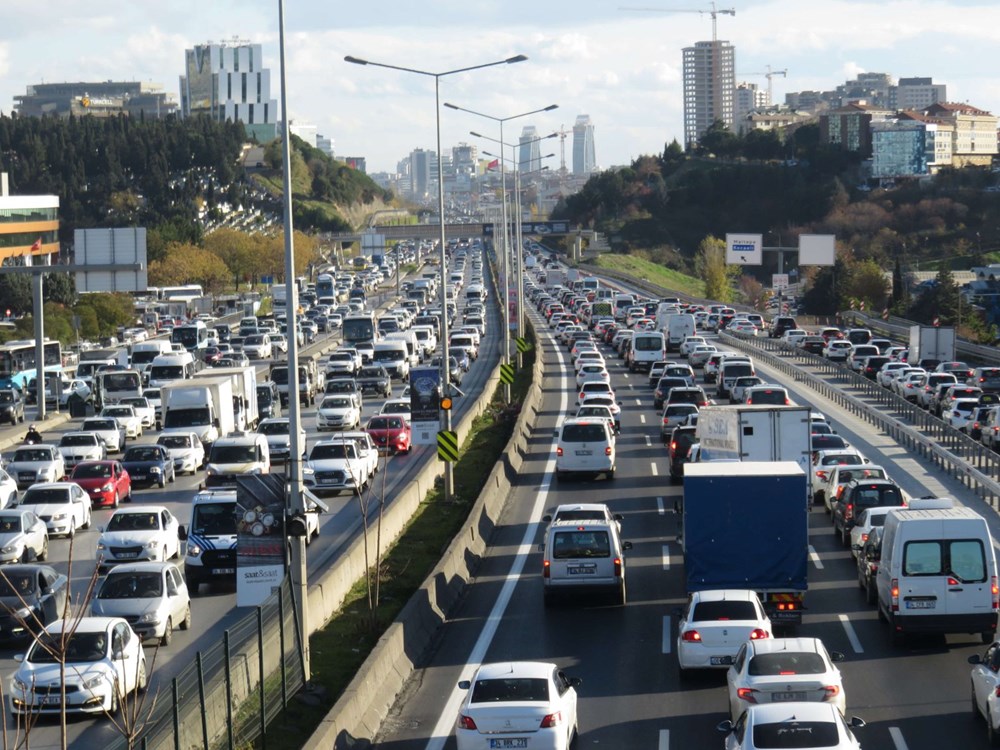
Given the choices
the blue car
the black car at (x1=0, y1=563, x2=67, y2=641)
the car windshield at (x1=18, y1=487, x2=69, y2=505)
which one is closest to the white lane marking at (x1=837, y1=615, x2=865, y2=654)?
the black car at (x1=0, y1=563, x2=67, y2=641)

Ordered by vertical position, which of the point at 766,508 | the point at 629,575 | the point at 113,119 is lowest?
the point at 629,575

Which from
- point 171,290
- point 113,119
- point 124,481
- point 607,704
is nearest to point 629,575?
point 607,704

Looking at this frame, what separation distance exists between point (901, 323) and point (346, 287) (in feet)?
226

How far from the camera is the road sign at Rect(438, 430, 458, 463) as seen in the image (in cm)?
3584

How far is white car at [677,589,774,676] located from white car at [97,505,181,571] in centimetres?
1290

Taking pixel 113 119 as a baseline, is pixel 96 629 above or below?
below

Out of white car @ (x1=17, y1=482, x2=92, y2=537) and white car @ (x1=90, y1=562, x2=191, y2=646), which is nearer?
white car @ (x1=90, y1=562, x2=191, y2=646)

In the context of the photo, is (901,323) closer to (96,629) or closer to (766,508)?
(766,508)

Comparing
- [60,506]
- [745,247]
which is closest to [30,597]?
[60,506]

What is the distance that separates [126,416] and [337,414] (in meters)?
7.42

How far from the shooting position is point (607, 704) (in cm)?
1911

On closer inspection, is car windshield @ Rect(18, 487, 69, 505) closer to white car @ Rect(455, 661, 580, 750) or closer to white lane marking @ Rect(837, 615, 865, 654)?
white lane marking @ Rect(837, 615, 865, 654)

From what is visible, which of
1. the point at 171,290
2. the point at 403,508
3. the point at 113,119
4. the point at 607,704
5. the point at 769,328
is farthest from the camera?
the point at 113,119

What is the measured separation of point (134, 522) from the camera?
98.7ft
